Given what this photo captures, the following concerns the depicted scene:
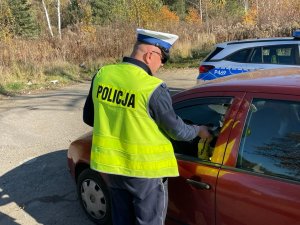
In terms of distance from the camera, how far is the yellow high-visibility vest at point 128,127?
254 centimetres

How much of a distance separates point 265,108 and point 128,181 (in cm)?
104

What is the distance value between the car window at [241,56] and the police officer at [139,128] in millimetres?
6132

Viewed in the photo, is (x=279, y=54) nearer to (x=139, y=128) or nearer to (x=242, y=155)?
(x=242, y=155)

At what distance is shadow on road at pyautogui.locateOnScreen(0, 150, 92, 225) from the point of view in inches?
179

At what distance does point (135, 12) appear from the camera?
84.6ft

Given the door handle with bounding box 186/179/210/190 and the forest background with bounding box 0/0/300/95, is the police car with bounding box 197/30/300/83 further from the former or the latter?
the forest background with bounding box 0/0/300/95

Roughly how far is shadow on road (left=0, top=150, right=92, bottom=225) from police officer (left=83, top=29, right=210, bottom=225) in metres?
1.82

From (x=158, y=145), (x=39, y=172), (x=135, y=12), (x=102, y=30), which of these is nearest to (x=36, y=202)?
(x=39, y=172)

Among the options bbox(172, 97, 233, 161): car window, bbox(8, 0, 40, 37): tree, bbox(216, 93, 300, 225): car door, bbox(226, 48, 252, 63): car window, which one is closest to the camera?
bbox(216, 93, 300, 225): car door

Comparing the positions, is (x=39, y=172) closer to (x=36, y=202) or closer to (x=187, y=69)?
(x=36, y=202)

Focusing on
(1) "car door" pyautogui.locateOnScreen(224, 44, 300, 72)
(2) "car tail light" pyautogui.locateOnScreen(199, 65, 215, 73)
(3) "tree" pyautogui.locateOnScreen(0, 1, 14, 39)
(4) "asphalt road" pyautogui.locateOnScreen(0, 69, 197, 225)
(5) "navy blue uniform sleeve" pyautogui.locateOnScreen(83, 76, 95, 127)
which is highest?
(3) "tree" pyautogui.locateOnScreen(0, 1, 14, 39)

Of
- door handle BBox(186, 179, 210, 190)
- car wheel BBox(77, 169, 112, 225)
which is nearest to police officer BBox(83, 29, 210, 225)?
door handle BBox(186, 179, 210, 190)

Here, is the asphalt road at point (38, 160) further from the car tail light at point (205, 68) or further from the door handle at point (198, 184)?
the car tail light at point (205, 68)

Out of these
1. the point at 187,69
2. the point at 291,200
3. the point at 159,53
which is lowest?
the point at 187,69
